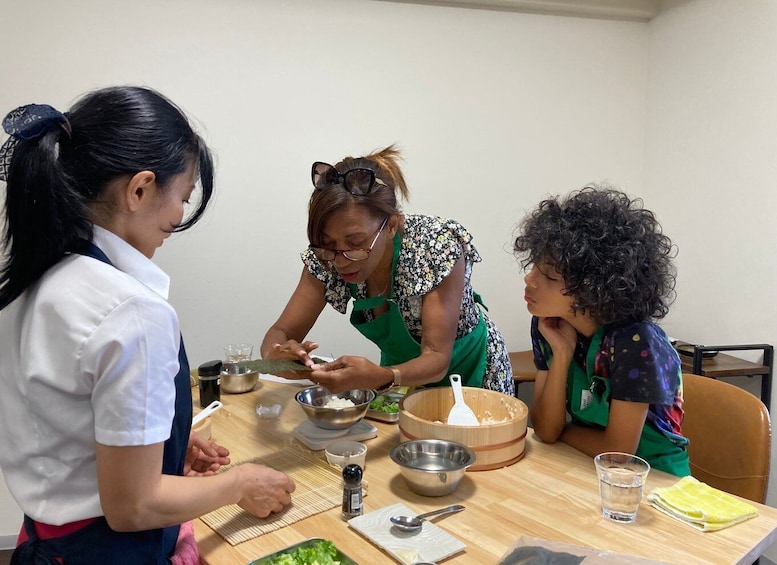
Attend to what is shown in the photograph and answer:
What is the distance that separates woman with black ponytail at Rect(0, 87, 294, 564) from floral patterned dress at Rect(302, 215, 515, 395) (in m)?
0.91

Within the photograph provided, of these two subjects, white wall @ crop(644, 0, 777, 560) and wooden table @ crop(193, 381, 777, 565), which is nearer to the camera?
wooden table @ crop(193, 381, 777, 565)

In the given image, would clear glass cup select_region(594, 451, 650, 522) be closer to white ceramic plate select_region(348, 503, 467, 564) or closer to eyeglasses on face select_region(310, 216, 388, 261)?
white ceramic plate select_region(348, 503, 467, 564)

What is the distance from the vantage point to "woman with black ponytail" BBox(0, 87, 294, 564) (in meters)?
0.78

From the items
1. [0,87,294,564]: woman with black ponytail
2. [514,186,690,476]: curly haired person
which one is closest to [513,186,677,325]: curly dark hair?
[514,186,690,476]: curly haired person

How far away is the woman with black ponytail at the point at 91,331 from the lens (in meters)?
0.78

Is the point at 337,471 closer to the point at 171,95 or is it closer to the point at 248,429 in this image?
the point at 248,429

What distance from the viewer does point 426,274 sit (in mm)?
1724

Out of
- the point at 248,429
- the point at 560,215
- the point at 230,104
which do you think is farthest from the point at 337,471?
the point at 230,104

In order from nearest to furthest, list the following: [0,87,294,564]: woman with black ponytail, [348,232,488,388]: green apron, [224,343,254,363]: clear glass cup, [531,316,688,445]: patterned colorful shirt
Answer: [0,87,294,564]: woman with black ponytail → [531,316,688,445]: patterned colorful shirt → [348,232,488,388]: green apron → [224,343,254,363]: clear glass cup

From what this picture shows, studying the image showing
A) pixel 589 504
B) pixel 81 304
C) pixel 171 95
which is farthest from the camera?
pixel 171 95

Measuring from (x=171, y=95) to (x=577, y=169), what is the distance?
2.29m

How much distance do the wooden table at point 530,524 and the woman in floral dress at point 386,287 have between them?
33 cm

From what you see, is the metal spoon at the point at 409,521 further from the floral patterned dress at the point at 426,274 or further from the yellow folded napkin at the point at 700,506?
the floral patterned dress at the point at 426,274

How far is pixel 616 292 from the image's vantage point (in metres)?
1.41
